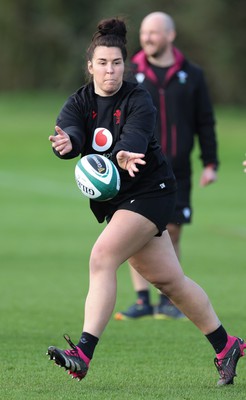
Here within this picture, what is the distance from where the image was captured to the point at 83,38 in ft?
196

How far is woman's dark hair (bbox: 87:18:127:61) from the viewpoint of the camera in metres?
6.93

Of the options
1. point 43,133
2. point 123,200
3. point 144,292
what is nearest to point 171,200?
point 123,200

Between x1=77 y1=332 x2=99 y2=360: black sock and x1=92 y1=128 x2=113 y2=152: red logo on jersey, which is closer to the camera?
x1=77 y1=332 x2=99 y2=360: black sock

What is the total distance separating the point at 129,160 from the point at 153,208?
49cm

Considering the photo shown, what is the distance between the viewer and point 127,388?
6789mm

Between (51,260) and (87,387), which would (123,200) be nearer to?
(87,387)

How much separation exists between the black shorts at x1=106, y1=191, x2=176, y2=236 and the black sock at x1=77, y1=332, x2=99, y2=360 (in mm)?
809

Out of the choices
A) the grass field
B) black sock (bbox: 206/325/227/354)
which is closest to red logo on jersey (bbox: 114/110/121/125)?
black sock (bbox: 206/325/227/354)

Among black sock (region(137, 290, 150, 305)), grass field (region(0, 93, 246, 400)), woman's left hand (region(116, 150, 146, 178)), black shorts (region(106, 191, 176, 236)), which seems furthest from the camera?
black sock (region(137, 290, 150, 305))

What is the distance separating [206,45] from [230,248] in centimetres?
4095

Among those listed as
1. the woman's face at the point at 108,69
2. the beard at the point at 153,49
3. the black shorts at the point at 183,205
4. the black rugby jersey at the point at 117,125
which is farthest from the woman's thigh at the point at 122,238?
the beard at the point at 153,49

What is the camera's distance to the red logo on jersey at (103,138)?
6852 mm

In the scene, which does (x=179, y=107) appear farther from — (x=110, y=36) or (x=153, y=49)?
(x=110, y=36)

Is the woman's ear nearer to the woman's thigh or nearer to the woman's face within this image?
the woman's face
